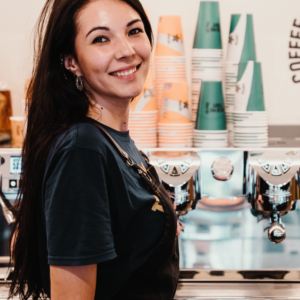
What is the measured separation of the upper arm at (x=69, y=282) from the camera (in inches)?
26.1

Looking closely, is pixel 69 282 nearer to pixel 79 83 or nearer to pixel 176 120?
pixel 79 83

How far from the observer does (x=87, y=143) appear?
68cm

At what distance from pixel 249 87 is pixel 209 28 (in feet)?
0.88

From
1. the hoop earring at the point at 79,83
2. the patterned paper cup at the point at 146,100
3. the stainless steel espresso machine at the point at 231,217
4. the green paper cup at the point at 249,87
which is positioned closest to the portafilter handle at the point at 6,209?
the stainless steel espresso machine at the point at 231,217

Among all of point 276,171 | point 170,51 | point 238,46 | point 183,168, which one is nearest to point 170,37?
point 170,51

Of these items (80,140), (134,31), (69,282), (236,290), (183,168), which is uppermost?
(134,31)

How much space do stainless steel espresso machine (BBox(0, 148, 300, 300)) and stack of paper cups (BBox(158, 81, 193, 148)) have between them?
55 mm

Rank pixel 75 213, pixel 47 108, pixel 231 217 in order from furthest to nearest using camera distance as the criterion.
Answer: pixel 231 217, pixel 47 108, pixel 75 213

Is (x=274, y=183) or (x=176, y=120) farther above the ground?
(x=176, y=120)

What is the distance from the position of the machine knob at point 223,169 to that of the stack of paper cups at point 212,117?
99 millimetres

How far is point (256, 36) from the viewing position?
1694mm

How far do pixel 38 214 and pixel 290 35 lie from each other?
1352 mm

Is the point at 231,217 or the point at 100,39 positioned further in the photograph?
the point at 231,217

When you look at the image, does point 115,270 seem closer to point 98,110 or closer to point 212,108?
point 98,110
